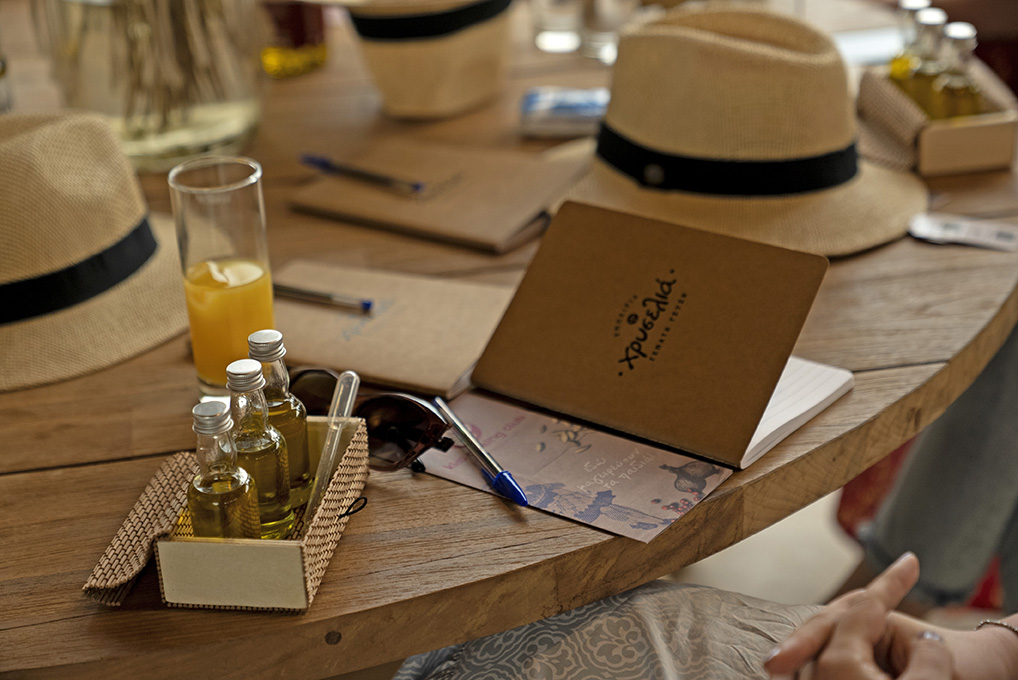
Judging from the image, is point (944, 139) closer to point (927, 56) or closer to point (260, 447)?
point (927, 56)

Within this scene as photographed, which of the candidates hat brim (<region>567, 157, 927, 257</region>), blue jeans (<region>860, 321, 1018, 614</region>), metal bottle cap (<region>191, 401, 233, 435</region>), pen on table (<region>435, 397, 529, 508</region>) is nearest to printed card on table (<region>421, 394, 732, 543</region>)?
pen on table (<region>435, 397, 529, 508</region>)

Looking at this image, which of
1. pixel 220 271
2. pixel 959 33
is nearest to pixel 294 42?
pixel 220 271

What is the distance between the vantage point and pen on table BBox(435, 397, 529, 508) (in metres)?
0.74

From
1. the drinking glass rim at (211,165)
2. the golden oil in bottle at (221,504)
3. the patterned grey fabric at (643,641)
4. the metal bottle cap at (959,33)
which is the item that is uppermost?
the metal bottle cap at (959,33)

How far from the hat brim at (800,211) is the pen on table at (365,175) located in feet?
0.67

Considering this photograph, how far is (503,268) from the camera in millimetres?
1098

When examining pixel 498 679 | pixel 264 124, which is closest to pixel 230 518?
pixel 498 679

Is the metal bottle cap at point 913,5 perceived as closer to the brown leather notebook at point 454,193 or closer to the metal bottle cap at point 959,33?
the metal bottle cap at point 959,33

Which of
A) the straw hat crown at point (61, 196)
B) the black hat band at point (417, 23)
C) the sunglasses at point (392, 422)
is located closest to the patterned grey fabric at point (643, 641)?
the sunglasses at point (392, 422)

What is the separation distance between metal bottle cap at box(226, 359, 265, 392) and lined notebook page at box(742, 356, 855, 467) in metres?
0.38

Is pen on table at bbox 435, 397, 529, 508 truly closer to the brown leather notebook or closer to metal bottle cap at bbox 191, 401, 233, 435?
metal bottle cap at bbox 191, 401, 233, 435

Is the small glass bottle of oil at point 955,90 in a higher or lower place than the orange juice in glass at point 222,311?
higher

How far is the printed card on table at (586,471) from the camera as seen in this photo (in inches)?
28.7

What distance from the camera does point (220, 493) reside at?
2.04ft
